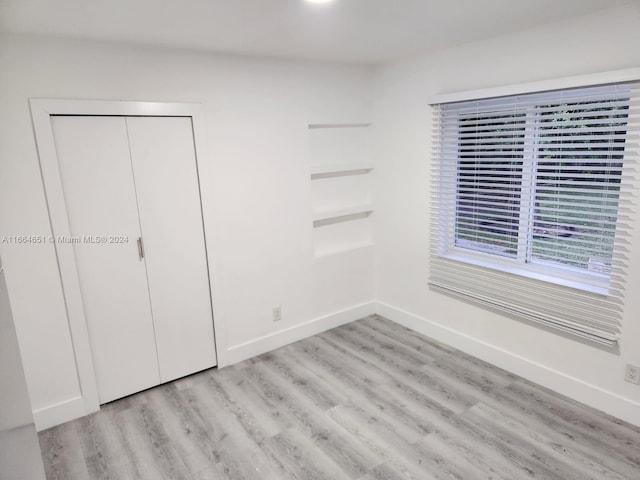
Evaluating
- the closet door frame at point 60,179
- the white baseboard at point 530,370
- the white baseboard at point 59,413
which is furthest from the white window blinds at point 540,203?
the white baseboard at point 59,413

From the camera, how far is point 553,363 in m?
2.77

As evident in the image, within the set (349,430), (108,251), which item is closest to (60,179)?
(108,251)

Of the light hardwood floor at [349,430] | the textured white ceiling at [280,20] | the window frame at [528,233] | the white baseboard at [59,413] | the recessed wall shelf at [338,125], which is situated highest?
the textured white ceiling at [280,20]

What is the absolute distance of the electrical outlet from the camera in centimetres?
237

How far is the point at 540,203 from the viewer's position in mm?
2723

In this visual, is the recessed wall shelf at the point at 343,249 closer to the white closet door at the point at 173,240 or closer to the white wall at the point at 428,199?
the white wall at the point at 428,199

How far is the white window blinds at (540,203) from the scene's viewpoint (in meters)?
2.37

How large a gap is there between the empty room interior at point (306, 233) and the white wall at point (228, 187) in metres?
0.01

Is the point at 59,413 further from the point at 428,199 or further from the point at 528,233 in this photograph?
the point at 528,233

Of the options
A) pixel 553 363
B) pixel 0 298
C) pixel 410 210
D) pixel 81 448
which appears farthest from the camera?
pixel 410 210

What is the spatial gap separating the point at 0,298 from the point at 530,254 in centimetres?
291

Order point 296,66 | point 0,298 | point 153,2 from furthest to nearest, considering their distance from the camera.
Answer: point 296,66
point 153,2
point 0,298

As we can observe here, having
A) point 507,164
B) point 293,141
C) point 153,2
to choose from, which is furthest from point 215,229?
point 507,164

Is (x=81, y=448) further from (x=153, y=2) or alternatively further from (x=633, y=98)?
(x=633, y=98)
